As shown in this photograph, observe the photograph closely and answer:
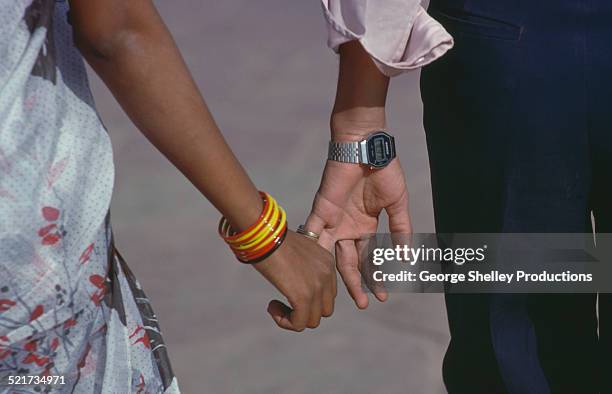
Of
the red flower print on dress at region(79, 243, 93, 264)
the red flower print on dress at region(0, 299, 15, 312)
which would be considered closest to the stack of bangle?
the red flower print on dress at region(79, 243, 93, 264)

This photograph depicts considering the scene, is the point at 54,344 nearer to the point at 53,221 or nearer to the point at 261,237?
the point at 53,221

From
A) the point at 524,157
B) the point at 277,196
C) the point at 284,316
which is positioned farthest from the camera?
the point at 277,196

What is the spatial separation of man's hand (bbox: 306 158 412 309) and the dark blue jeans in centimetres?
8

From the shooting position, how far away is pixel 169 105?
3.80 feet

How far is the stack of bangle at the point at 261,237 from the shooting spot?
1289 mm

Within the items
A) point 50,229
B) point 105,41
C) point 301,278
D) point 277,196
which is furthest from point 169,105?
point 277,196

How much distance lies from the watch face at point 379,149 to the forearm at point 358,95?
0.02m

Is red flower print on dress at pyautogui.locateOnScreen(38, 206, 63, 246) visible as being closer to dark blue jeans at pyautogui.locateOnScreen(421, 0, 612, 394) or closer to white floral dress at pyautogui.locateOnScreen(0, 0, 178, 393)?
white floral dress at pyautogui.locateOnScreen(0, 0, 178, 393)

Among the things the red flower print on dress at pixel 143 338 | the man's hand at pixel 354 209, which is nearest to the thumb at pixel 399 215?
the man's hand at pixel 354 209

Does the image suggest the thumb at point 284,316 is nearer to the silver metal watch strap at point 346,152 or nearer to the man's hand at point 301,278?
the man's hand at point 301,278

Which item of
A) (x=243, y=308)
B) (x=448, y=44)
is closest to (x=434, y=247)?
(x=448, y=44)

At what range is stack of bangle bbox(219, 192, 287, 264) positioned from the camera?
4.23ft

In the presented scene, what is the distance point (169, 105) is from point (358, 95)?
1.92 ft

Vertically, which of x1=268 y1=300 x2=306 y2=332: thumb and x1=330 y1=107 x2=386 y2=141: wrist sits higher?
x1=330 y1=107 x2=386 y2=141: wrist
